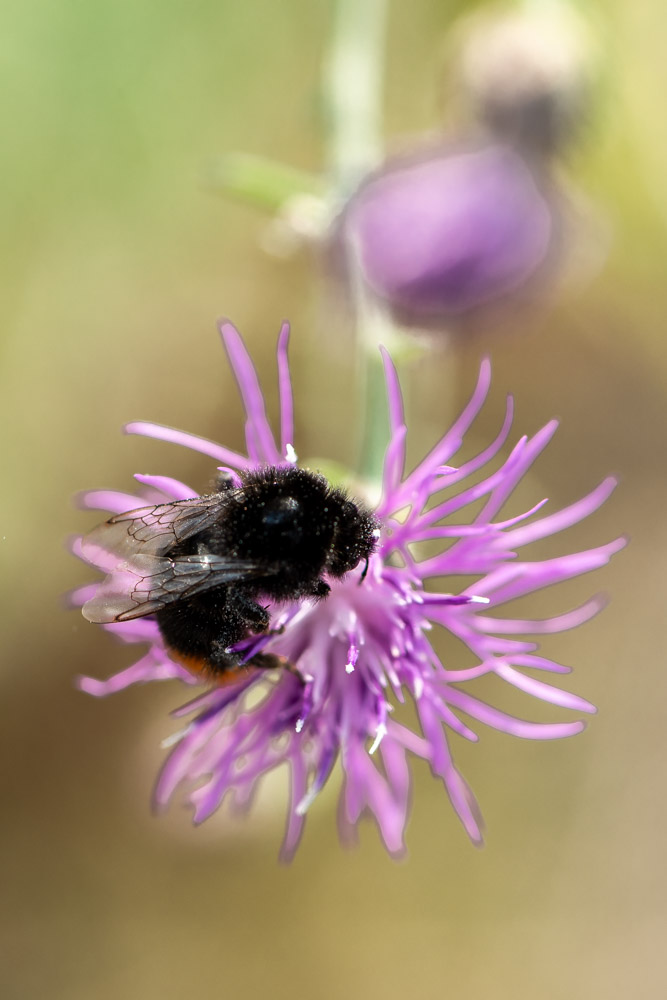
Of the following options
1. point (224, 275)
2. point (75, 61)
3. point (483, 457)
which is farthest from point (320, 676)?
point (75, 61)

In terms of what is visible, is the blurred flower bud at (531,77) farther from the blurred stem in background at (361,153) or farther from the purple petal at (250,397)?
the purple petal at (250,397)

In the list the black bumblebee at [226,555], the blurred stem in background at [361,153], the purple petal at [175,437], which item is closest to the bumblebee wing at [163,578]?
the black bumblebee at [226,555]

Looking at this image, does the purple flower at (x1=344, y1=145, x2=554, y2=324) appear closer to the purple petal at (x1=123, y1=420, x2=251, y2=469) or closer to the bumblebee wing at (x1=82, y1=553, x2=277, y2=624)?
the purple petal at (x1=123, y1=420, x2=251, y2=469)

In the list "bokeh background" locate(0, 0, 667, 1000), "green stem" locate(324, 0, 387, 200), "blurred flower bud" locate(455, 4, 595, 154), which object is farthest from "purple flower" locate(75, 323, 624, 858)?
"bokeh background" locate(0, 0, 667, 1000)

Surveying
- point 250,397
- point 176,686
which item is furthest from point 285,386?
point 176,686

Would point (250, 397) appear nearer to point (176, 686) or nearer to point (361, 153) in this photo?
point (361, 153)

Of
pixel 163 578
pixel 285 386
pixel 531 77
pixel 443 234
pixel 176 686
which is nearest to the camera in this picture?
pixel 163 578

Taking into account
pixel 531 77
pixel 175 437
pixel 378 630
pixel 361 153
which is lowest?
pixel 378 630
